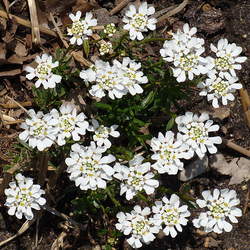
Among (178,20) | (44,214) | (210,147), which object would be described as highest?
(178,20)

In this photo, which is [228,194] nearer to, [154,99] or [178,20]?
[154,99]

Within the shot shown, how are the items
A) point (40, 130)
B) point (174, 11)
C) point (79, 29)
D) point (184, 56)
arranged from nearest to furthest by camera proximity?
point (40, 130), point (184, 56), point (79, 29), point (174, 11)

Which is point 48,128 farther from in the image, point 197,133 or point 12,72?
point 197,133

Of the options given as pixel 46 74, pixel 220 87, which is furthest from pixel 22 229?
pixel 220 87

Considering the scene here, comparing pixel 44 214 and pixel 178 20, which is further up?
pixel 178 20

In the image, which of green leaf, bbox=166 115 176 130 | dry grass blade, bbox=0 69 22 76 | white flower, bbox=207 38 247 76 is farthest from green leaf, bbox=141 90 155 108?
dry grass blade, bbox=0 69 22 76

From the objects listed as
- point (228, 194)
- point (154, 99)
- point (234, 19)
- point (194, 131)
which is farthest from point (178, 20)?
point (228, 194)
